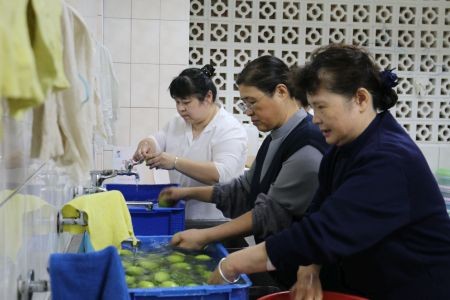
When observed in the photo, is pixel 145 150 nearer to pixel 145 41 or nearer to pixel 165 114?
pixel 165 114

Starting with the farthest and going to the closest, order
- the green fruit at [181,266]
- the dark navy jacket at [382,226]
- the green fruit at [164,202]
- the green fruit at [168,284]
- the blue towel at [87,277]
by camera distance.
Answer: the green fruit at [164,202]
the green fruit at [181,266]
the green fruit at [168,284]
the dark navy jacket at [382,226]
the blue towel at [87,277]

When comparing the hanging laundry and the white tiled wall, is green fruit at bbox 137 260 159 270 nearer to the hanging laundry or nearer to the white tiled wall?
the hanging laundry

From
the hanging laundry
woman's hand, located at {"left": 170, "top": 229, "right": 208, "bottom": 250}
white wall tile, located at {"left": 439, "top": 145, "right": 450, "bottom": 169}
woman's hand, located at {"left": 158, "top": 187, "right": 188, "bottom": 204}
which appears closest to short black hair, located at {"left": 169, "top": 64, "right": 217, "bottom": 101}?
woman's hand, located at {"left": 158, "top": 187, "right": 188, "bottom": 204}

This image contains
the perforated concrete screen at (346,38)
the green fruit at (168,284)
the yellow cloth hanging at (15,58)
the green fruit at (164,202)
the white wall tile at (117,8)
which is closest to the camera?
the yellow cloth hanging at (15,58)

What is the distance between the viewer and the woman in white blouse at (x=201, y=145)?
239 cm

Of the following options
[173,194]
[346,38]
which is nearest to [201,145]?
[173,194]

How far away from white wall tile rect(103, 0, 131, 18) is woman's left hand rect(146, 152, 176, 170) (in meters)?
1.49

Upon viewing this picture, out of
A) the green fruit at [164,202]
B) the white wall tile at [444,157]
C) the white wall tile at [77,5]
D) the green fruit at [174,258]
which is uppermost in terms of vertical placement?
the white wall tile at [77,5]

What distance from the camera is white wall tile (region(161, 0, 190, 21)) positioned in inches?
139

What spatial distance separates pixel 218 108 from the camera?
8.73 feet

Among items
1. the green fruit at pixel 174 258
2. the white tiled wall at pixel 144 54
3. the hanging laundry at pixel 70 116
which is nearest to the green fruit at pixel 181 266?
the green fruit at pixel 174 258

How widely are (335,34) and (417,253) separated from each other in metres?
2.90

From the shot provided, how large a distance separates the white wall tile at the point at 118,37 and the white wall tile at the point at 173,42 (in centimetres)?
24

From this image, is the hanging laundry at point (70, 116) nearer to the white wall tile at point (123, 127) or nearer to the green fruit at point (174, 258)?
the green fruit at point (174, 258)
